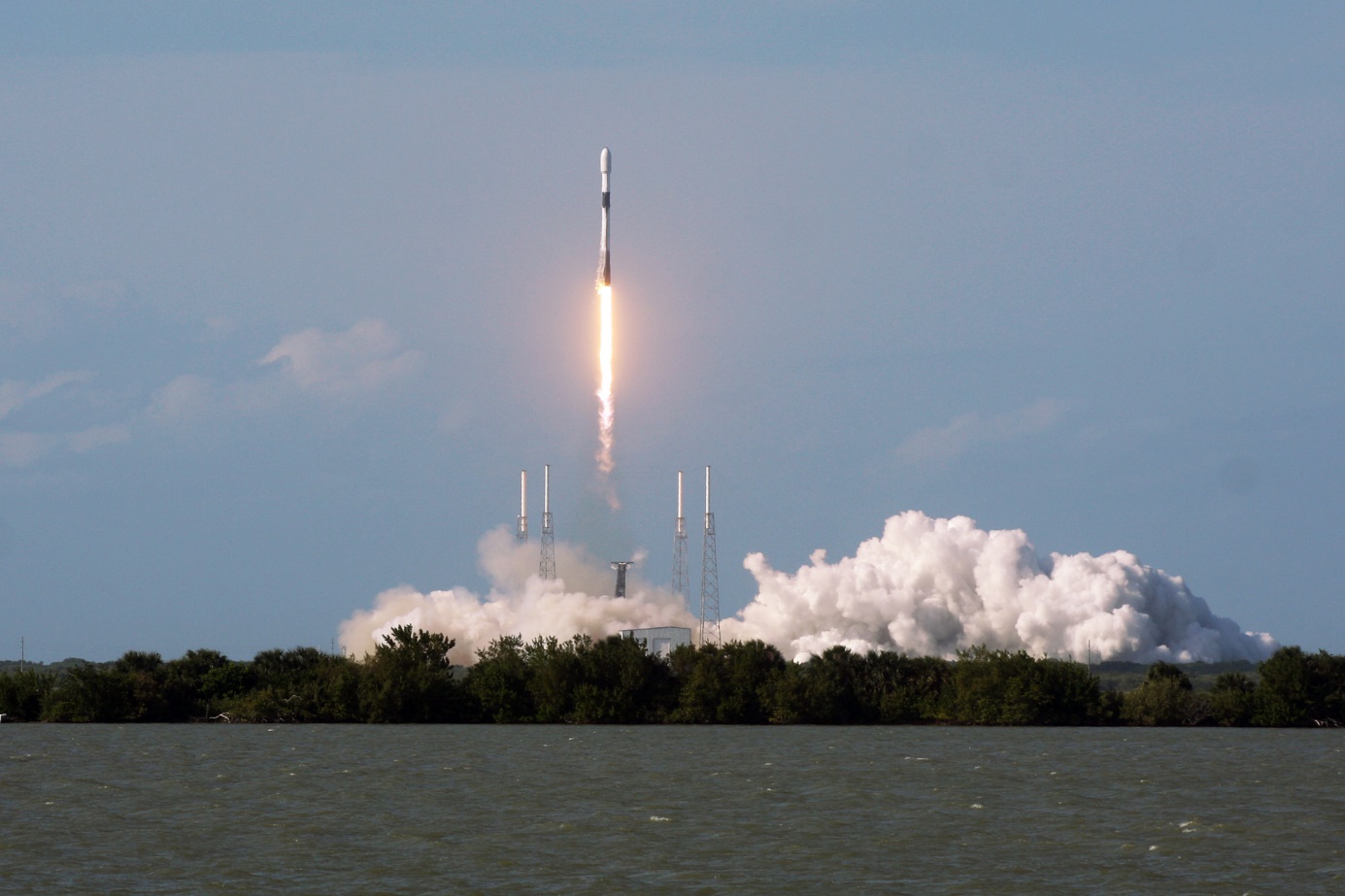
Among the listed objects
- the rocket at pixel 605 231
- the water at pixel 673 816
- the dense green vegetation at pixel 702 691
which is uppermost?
the rocket at pixel 605 231

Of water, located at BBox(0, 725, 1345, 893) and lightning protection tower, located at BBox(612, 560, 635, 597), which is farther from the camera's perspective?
lightning protection tower, located at BBox(612, 560, 635, 597)

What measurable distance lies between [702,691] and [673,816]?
187ft

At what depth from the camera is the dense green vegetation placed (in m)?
110

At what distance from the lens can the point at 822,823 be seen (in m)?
53.6

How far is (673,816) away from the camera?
5506cm

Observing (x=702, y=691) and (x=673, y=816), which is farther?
(x=702, y=691)

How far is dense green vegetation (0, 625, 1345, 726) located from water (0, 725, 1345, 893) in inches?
652

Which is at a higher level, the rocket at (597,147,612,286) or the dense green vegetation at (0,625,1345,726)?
the rocket at (597,147,612,286)

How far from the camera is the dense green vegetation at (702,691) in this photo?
360 feet

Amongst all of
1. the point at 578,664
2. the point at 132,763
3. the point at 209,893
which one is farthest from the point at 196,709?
the point at 209,893

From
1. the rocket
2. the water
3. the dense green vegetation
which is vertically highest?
the rocket

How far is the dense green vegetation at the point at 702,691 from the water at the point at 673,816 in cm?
1656

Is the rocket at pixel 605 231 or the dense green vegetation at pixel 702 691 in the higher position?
the rocket at pixel 605 231

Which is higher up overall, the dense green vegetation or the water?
the dense green vegetation
